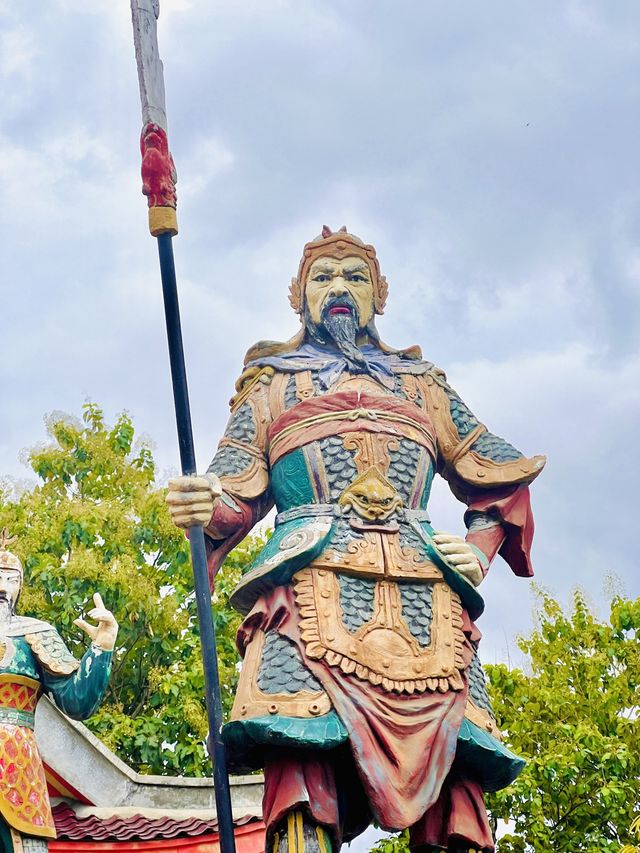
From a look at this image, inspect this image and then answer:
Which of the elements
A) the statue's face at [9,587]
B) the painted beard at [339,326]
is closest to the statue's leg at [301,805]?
the statue's face at [9,587]

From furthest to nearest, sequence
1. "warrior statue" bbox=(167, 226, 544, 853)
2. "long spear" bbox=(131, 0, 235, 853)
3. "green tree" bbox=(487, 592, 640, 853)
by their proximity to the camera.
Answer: "green tree" bbox=(487, 592, 640, 853) < "long spear" bbox=(131, 0, 235, 853) < "warrior statue" bbox=(167, 226, 544, 853)

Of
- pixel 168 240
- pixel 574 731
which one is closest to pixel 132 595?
pixel 574 731

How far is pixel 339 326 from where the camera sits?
20.6 ft

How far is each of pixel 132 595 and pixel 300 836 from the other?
23.3ft

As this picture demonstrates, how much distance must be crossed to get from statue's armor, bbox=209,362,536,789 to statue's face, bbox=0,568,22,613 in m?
0.95

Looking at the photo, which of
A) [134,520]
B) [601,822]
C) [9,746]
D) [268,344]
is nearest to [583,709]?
[601,822]

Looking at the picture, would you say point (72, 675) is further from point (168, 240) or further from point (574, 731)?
point (574, 731)

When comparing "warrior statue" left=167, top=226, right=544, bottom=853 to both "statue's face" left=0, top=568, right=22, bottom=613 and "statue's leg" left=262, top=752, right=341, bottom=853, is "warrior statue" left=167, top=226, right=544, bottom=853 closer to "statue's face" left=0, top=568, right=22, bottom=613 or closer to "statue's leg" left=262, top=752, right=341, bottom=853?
"statue's leg" left=262, top=752, right=341, bottom=853

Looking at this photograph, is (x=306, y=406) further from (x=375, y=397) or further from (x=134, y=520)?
(x=134, y=520)

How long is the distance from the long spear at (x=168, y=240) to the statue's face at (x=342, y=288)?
1142 millimetres

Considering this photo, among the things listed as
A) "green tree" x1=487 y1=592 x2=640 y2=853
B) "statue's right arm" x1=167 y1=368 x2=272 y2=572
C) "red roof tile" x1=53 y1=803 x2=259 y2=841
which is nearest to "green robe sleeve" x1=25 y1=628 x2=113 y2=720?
"statue's right arm" x1=167 y1=368 x2=272 y2=572

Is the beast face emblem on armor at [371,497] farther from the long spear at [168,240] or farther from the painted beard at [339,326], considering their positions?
the painted beard at [339,326]

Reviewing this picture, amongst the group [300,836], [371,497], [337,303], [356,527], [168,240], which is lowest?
[300,836]

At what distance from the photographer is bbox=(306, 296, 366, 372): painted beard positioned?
624cm
